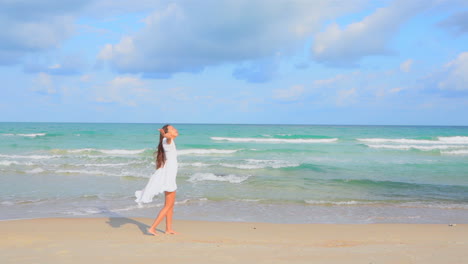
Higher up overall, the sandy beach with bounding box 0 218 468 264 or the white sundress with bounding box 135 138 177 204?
the white sundress with bounding box 135 138 177 204

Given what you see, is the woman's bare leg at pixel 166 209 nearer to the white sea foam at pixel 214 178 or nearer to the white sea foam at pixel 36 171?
the white sea foam at pixel 214 178

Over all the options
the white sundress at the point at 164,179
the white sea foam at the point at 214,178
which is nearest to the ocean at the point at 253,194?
the white sea foam at the point at 214,178

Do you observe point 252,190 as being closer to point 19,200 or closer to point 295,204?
point 295,204

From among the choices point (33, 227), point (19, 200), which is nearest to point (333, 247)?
point (33, 227)

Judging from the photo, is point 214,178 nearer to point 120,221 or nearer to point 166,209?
point 120,221

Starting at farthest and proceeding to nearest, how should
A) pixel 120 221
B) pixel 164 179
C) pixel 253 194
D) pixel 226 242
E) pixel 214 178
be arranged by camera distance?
1. pixel 214 178
2. pixel 253 194
3. pixel 120 221
4. pixel 164 179
5. pixel 226 242

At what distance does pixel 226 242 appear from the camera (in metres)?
5.92

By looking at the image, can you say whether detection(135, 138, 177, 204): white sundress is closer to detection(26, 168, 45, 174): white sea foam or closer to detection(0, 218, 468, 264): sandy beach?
Answer: detection(0, 218, 468, 264): sandy beach

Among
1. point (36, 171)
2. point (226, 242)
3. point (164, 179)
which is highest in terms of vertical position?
point (164, 179)

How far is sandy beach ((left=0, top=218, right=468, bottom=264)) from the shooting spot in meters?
4.71

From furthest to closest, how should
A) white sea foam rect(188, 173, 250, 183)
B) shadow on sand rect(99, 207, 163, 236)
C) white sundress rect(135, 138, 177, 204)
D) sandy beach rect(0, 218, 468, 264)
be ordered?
white sea foam rect(188, 173, 250, 183), shadow on sand rect(99, 207, 163, 236), white sundress rect(135, 138, 177, 204), sandy beach rect(0, 218, 468, 264)

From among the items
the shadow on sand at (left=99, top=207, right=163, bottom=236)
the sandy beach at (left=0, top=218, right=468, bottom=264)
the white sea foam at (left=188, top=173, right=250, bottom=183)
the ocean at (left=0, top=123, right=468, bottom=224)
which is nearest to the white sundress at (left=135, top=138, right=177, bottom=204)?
the sandy beach at (left=0, top=218, right=468, bottom=264)

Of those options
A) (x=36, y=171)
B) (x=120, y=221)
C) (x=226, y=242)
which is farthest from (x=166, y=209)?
(x=36, y=171)

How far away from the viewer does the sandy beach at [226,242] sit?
4715 mm
